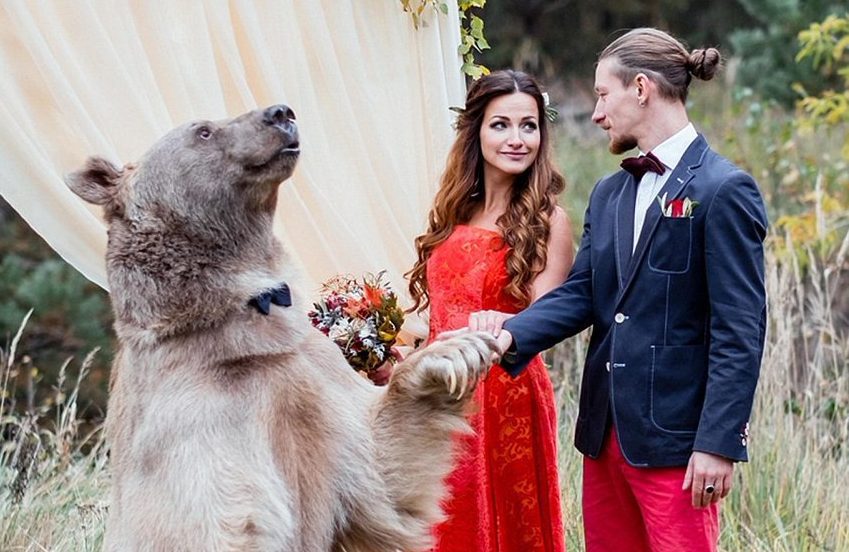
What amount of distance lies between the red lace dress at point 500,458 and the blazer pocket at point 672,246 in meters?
0.84

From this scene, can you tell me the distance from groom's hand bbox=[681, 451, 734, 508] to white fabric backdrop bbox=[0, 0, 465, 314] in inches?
59.6

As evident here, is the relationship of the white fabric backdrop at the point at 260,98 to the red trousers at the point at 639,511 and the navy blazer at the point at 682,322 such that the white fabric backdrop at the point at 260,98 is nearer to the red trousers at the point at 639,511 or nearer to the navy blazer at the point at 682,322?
the navy blazer at the point at 682,322

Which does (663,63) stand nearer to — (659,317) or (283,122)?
(659,317)

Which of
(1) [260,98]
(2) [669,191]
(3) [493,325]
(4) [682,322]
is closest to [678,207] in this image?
(2) [669,191]

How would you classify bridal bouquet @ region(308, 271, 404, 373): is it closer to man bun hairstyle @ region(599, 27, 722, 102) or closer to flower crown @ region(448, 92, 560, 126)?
flower crown @ region(448, 92, 560, 126)

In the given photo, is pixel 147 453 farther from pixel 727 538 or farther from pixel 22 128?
pixel 727 538

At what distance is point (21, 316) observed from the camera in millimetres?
9008

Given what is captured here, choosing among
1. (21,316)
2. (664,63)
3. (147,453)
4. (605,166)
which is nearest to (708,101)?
(605,166)

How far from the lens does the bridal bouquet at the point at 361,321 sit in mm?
4195

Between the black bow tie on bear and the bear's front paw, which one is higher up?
the black bow tie on bear

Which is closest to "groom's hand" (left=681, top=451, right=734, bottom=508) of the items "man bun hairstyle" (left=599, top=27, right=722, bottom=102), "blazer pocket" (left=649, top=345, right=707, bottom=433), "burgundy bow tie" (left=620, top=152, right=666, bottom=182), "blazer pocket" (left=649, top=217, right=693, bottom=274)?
"blazer pocket" (left=649, top=345, right=707, bottom=433)

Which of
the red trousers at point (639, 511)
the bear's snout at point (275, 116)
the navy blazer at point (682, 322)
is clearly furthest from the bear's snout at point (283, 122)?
the red trousers at point (639, 511)

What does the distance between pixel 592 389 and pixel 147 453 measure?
4.41 ft

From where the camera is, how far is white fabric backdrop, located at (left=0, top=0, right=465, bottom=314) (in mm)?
4152
